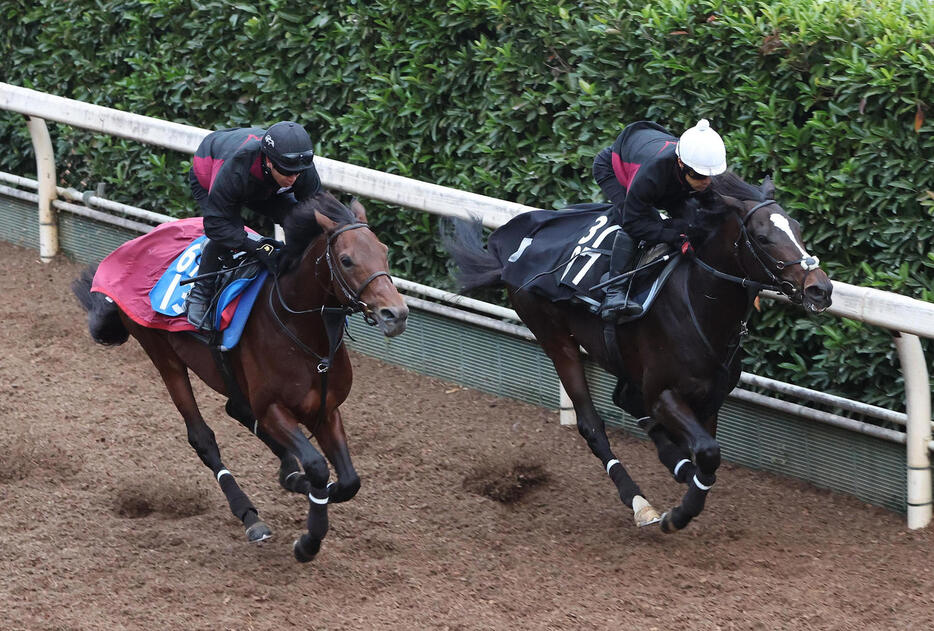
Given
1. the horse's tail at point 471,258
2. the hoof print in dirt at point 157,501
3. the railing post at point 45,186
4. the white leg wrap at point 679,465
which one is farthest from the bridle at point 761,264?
the railing post at point 45,186

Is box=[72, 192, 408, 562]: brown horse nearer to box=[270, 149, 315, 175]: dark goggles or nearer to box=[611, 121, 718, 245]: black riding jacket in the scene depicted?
box=[270, 149, 315, 175]: dark goggles

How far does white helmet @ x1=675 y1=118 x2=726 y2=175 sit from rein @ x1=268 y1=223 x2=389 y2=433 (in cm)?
147

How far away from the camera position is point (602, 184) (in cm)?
636

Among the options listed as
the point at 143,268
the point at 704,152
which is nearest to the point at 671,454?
the point at 704,152

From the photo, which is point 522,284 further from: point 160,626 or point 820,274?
point 160,626

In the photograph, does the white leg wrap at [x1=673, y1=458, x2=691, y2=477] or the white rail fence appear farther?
the white leg wrap at [x1=673, y1=458, x2=691, y2=477]

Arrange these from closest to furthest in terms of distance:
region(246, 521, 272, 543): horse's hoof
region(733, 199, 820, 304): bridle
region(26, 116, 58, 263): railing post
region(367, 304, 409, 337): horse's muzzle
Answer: region(367, 304, 409, 337): horse's muzzle, region(733, 199, 820, 304): bridle, region(246, 521, 272, 543): horse's hoof, region(26, 116, 58, 263): railing post

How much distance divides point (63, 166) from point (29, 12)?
A: 4.09 ft

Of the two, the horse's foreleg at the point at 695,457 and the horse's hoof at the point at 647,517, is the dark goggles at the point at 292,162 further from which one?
the horse's hoof at the point at 647,517

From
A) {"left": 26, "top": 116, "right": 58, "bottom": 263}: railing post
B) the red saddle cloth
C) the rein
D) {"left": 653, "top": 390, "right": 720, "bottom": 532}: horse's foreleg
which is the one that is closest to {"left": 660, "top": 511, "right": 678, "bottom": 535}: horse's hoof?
{"left": 653, "top": 390, "right": 720, "bottom": 532}: horse's foreleg

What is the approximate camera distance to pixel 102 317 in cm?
663

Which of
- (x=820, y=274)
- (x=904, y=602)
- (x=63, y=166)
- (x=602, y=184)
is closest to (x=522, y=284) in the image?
(x=602, y=184)

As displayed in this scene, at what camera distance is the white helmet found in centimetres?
547

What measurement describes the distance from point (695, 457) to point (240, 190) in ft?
7.90
